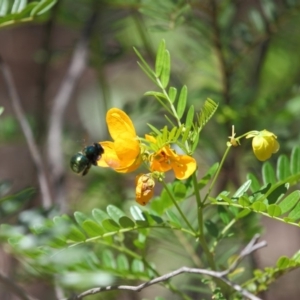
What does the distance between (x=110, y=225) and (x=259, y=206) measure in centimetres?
19

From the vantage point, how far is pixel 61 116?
5.49ft

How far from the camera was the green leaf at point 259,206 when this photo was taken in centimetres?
88

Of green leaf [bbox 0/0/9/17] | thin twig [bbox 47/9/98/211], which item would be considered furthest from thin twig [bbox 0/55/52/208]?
green leaf [bbox 0/0/9/17]

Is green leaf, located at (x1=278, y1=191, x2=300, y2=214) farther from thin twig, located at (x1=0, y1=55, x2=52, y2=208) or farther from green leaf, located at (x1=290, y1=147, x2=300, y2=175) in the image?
thin twig, located at (x1=0, y1=55, x2=52, y2=208)

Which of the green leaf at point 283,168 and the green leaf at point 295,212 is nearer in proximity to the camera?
the green leaf at point 295,212

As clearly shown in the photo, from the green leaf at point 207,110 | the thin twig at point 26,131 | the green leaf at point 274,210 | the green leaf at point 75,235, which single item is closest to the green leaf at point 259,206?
the green leaf at point 274,210

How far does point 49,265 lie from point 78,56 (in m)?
0.71

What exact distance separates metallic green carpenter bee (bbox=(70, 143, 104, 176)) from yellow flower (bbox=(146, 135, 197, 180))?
0.12 metres

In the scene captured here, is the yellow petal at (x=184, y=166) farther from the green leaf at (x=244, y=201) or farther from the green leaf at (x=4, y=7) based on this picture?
the green leaf at (x=4, y=7)

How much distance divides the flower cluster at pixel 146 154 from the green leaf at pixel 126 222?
71mm

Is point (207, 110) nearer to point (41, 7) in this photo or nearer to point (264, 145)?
point (264, 145)

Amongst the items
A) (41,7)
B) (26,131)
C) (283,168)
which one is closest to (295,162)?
(283,168)

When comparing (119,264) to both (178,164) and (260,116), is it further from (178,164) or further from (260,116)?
(260,116)

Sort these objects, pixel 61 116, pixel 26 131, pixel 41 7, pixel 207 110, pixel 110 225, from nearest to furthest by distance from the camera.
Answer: pixel 207 110 < pixel 110 225 < pixel 41 7 < pixel 26 131 < pixel 61 116
